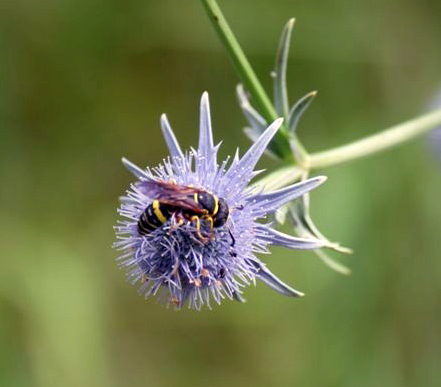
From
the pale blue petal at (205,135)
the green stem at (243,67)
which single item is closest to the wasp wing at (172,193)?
the pale blue petal at (205,135)

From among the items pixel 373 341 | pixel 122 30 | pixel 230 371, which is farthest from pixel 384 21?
pixel 230 371

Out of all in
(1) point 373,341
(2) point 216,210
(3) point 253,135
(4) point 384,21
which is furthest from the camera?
(4) point 384,21

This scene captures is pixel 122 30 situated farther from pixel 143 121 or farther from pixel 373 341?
pixel 373 341

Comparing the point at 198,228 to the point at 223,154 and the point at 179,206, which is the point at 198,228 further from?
the point at 223,154

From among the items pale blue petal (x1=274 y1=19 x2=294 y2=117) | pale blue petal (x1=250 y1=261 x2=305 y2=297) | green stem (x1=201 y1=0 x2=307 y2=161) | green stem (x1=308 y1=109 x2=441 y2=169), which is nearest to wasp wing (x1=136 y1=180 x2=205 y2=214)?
pale blue petal (x1=250 y1=261 x2=305 y2=297)

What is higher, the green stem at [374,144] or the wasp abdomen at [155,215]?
the green stem at [374,144]

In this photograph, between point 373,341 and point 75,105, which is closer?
point 373,341

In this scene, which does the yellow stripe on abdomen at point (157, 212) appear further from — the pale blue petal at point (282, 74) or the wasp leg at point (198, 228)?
the pale blue petal at point (282, 74)
